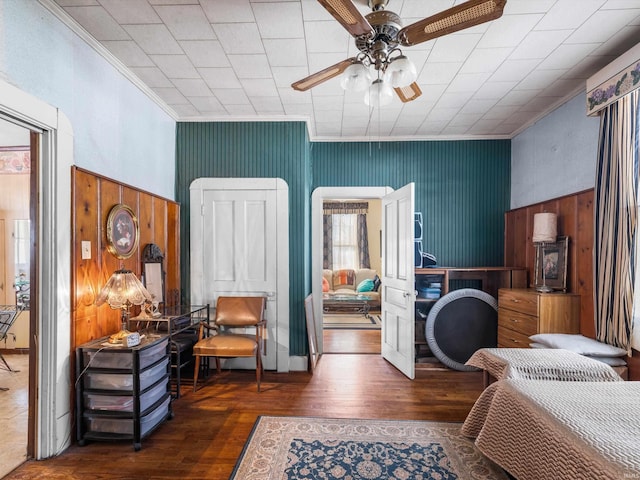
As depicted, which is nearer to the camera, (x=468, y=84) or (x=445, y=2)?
(x=445, y=2)

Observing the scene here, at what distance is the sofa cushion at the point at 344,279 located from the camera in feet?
26.8

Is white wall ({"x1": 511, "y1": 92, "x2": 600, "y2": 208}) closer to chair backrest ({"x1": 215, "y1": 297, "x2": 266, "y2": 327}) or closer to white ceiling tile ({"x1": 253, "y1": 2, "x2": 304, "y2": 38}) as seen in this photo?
white ceiling tile ({"x1": 253, "y1": 2, "x2": 304, "y2": 38})

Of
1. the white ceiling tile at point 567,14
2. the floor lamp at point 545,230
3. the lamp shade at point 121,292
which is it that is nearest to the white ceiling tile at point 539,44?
the white ceiling tile at point 567,14

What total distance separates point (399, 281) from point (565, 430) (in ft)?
8.51

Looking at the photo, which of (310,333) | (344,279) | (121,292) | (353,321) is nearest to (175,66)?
(121,292)

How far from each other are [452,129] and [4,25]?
4258 mm

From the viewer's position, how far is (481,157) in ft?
15.5

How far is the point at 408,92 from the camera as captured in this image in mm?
2779

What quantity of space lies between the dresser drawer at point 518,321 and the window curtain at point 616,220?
522mm

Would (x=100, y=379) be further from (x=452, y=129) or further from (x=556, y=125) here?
(x=556, y=125)

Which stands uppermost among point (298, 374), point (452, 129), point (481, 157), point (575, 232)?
point (452, 129)

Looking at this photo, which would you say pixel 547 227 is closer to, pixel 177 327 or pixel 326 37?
pixel 326 37

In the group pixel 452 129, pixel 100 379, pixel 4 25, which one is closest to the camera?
pixel 4 25

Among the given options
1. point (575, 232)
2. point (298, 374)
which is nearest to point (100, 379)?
point (298, 374)
